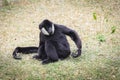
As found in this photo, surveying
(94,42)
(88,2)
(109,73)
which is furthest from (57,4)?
(109,73)

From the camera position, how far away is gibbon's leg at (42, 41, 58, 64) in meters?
8.81

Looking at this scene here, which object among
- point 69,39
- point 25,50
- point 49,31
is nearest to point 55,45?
point 49,31

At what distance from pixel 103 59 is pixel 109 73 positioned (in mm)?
791

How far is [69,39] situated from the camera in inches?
445

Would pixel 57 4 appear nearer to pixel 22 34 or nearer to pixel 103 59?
pixel 22 34

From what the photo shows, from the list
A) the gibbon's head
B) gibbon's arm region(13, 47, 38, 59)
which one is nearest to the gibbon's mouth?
the gibbon's head

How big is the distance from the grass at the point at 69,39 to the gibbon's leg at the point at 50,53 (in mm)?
186

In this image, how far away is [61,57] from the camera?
912cm

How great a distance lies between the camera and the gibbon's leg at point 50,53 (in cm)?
881

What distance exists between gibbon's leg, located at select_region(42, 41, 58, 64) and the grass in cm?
19

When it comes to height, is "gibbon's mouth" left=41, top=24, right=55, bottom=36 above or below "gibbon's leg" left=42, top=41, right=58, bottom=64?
above

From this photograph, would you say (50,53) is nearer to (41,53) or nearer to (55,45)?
(55,45)

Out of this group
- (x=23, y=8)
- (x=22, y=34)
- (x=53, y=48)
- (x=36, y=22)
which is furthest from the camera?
(x=23, y=8)

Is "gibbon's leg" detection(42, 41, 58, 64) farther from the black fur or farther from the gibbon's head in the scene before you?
the gibbon's head
